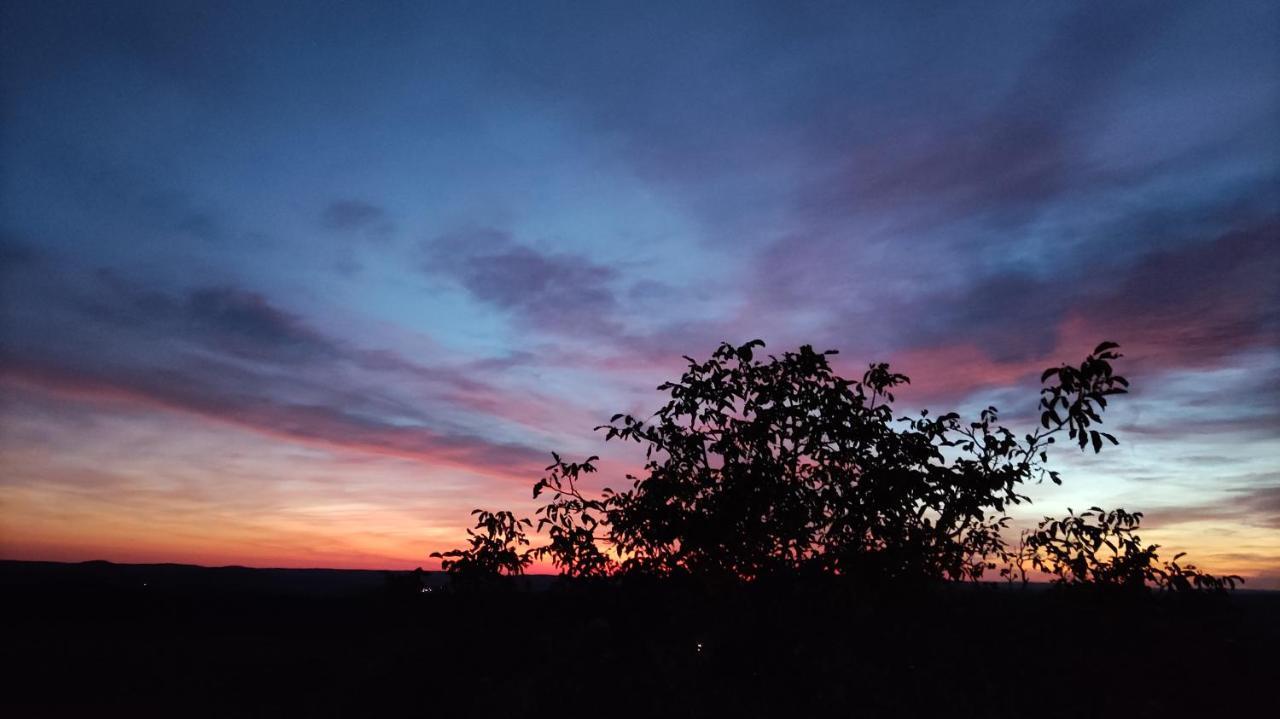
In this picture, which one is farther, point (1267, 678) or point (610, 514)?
point (610, 514)

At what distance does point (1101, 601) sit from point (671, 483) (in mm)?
5006

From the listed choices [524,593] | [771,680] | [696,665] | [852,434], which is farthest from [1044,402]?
[524,593]

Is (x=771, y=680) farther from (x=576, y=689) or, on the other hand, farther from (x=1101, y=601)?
(x=1101, y=601)

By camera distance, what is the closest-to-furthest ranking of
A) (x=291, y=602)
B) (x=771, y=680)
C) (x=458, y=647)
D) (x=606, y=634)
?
(x=771, y=680) < (x=606, y=634) < (x=458, y=647) < (x=291, y=602)

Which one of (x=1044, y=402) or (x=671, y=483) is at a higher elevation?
(x=1044, y=402)

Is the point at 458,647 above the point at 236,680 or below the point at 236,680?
above

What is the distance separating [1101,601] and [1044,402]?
246 cm

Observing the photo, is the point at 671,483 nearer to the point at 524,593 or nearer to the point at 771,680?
the point at 771,680

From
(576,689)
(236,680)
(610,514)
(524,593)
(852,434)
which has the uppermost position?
(852,434)

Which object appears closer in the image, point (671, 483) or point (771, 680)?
point (771, 680)

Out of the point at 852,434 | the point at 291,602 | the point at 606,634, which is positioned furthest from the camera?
the point at 291,602

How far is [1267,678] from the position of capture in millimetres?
8289

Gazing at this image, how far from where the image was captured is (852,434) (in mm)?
8992

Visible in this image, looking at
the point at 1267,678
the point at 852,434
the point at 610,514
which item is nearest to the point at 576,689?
the point at 610,514
